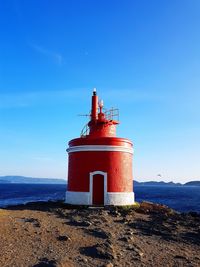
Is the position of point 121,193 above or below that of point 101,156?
below

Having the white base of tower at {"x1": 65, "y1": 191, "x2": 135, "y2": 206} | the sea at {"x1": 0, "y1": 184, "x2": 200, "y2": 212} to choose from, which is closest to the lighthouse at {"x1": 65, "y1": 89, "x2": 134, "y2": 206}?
the white base of tower at {"x1": 65, "y1": 191, "x2": 135, "y2": 206}

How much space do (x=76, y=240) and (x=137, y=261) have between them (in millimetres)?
2611

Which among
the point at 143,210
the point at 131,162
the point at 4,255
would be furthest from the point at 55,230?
the point at 131,162

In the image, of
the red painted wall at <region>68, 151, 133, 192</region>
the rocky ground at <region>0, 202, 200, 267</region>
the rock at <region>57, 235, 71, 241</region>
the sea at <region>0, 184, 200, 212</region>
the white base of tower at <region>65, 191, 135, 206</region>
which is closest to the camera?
the rocky ground at <region>0, 202, 200, 267</region>

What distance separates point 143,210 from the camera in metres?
19.2

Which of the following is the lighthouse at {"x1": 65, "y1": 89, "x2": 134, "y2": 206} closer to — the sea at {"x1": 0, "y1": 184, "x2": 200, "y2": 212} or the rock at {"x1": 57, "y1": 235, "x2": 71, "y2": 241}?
the rock at {"x1": 57, "y1": 235, "x2": 71, "y2": 241}

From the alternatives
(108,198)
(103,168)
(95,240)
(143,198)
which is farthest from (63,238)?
(143,198)

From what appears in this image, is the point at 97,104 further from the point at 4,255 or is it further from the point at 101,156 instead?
the point at 4,255

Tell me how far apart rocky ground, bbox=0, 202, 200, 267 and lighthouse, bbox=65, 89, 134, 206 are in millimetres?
3258

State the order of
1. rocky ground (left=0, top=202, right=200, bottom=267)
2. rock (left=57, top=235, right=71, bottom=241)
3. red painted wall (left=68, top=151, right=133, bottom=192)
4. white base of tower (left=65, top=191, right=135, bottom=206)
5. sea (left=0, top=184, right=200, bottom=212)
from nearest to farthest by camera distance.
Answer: rocky ground (left=0, top=202, right=200, bottom=267) → rock (left=57, top=235, right=71, bottom=241) → white base of tower (left=65, top=191, right=135, bottom=206) → red painted wall (left=68, top=151, right=133, bottom=192) → sea (left=0, top=184, right=200, bottom=212)

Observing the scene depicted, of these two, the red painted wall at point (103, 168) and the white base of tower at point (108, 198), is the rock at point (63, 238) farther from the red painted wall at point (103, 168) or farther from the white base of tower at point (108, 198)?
the red painted wall at point (103, 168)

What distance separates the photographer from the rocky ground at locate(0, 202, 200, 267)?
9367mm

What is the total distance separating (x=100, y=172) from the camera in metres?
20.5

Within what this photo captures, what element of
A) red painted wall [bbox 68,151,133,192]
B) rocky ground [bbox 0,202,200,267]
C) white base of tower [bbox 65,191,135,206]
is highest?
red painted wall [bbox 68,151,133,192]
